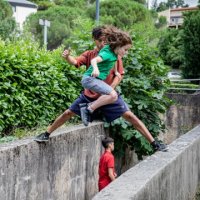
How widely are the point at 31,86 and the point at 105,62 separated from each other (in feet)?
5.07

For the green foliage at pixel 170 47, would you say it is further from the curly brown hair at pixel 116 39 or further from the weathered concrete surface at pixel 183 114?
the curly brown hair at pixel 116 39

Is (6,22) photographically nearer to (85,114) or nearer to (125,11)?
(125,11)

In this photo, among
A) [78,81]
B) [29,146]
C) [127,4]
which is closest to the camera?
[29,146]

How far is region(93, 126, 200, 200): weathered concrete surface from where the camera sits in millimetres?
3850

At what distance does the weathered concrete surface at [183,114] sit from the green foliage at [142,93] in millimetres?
5776

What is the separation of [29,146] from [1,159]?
51cm

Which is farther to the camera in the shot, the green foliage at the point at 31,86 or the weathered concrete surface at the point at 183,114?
the weathered concrete surface at the point at 183,114

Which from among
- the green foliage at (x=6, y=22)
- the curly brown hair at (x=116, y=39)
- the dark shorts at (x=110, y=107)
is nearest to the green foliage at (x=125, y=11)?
the green foliage at (x=6, y=22)

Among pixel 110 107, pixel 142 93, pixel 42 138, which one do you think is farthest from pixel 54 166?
pixel 142 93

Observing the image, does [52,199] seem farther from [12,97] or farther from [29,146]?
[12,97]

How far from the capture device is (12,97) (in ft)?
20.4

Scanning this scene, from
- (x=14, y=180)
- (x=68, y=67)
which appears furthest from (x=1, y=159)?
(x=68, y=67)

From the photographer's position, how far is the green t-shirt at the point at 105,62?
5.46 m

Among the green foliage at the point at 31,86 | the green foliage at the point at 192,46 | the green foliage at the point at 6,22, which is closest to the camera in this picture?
the green foliage at the point at 31,86
